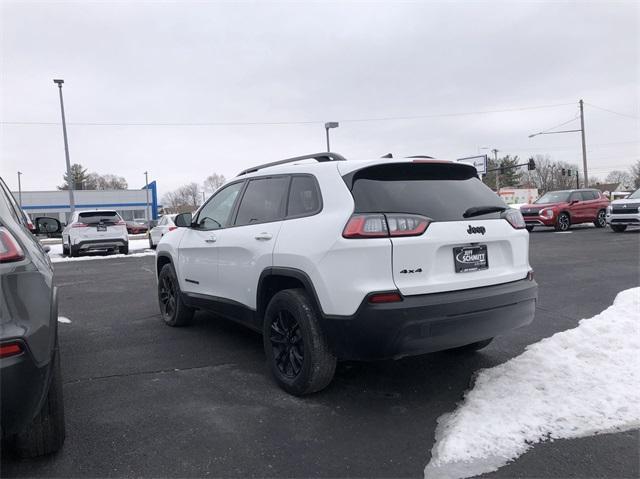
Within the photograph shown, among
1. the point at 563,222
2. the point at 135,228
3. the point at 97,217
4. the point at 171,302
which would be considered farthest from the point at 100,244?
the point at 135,228

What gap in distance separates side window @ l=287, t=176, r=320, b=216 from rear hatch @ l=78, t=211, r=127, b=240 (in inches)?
549

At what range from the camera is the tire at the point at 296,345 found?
3.40 meters

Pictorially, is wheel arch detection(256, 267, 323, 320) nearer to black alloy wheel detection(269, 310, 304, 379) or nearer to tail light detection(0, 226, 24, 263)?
black alloy wheel detection(269, 310, 304, 379)

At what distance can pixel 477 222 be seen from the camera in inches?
139

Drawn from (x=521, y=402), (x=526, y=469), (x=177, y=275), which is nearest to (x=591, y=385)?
(x=521, y=402)

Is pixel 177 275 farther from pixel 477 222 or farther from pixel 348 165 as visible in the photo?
pixel 477 222

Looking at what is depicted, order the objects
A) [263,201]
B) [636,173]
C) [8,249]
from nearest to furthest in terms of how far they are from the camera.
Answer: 1. [8,249]
2. [263,201]
3. [636,173]

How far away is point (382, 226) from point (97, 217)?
1527 cm

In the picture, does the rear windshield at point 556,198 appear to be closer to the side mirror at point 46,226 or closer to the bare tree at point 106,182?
the side mirror at point 46,226

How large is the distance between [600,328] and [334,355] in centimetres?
297

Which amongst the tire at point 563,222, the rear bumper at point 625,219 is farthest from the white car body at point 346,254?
the tire at point 563,222

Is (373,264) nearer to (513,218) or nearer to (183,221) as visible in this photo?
(513,218)

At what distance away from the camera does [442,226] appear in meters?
3.32

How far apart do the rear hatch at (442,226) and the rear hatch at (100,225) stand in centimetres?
1465
